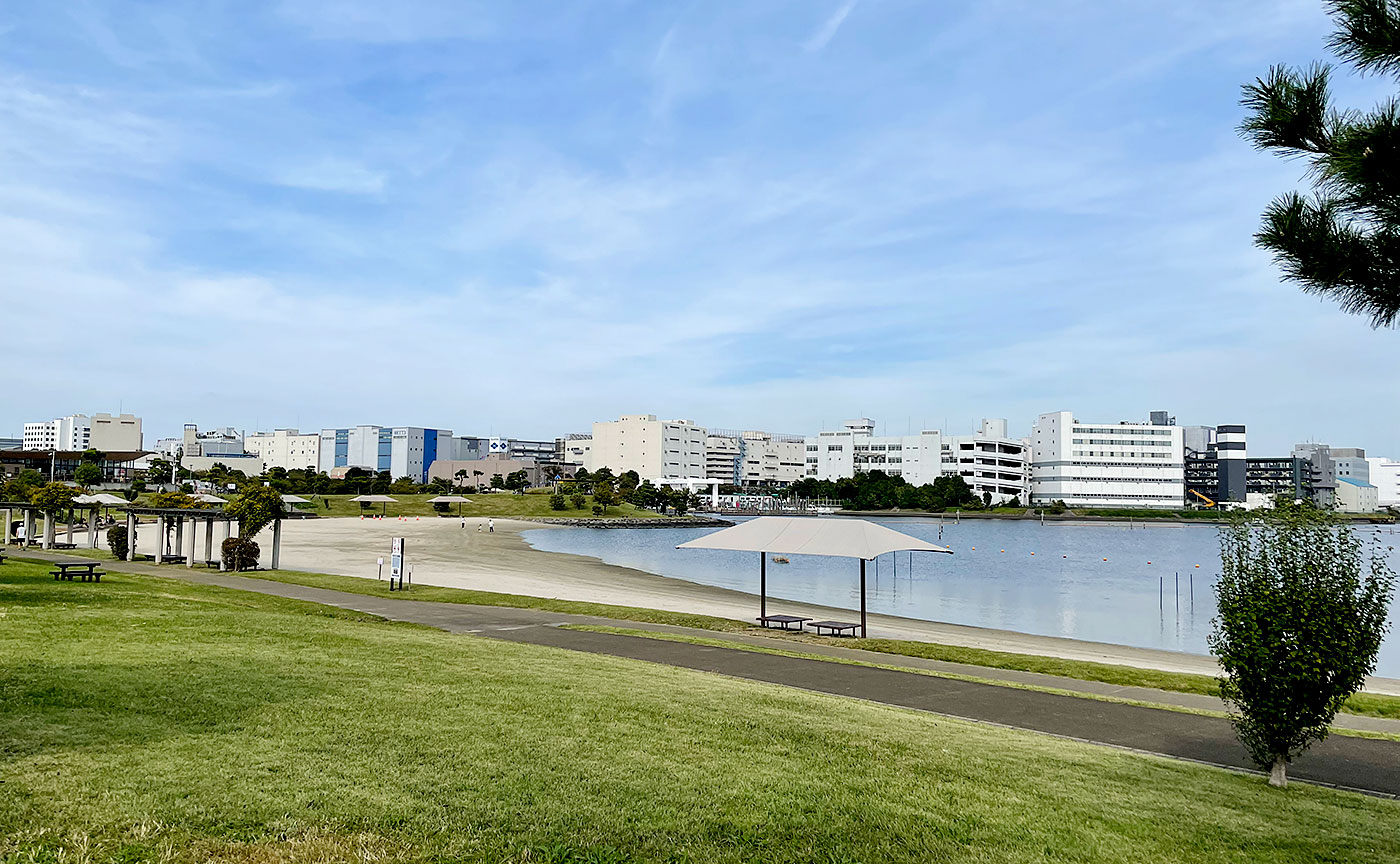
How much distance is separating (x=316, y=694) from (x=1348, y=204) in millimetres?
9949

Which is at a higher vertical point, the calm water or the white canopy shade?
the white canopy shade

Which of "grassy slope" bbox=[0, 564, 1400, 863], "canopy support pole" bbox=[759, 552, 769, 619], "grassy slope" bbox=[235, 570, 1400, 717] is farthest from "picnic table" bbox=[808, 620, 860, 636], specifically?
"grassy slope" bbox=[0, 564, 1400, 863]

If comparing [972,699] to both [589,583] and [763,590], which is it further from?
[589,583]

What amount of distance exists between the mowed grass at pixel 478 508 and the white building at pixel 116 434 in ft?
250

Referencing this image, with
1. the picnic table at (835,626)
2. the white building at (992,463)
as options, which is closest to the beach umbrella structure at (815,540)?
the picnic table at (835,626)

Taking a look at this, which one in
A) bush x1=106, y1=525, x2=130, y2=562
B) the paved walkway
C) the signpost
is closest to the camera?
the paved walkway

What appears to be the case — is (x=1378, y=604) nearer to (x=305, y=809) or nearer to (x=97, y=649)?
(x=305, y=809)

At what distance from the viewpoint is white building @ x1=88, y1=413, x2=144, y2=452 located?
174 m

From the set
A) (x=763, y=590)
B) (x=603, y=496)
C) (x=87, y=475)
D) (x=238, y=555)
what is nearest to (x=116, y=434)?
(x=87, y=475)

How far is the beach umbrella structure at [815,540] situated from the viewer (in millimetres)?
21281

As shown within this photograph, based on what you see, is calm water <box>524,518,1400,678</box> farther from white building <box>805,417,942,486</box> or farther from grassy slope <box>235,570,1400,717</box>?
white building <box>805,417,942,486</box>

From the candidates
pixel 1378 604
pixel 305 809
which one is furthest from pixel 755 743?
pixel 1378 604

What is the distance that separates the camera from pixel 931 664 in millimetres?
16953

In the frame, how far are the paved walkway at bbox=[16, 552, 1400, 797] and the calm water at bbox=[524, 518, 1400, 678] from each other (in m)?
16.5
